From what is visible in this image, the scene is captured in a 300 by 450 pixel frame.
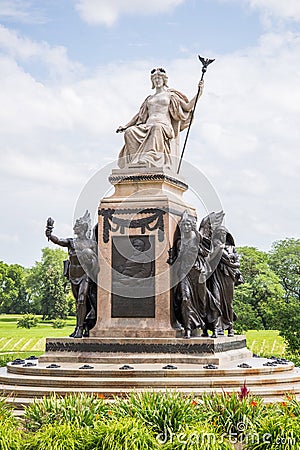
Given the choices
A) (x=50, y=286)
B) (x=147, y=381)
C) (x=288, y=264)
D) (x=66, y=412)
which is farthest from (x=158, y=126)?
(x=50, y=286)

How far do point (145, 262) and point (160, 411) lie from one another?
6928 mm

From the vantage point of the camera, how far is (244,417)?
8.23 m

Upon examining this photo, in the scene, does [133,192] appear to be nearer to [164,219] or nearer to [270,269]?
[164,219]

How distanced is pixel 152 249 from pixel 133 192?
1531 mm

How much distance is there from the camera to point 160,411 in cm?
812

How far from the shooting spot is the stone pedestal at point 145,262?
1474cm

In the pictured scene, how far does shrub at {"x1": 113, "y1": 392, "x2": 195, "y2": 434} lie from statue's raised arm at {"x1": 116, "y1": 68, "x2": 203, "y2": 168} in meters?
8.51

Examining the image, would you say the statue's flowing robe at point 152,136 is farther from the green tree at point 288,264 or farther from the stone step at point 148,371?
the green tree at point 288,264

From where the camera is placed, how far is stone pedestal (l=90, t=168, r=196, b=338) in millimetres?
14742

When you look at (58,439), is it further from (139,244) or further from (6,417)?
(139,244)

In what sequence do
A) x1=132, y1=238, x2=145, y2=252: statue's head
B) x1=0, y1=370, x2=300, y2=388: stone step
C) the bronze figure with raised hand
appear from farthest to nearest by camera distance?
the bronze figure with raised hand, x1=132, y1=238, x2=145, y2=252: statue's head, x1=0, y1=370, x2=300, y2=388: stone step

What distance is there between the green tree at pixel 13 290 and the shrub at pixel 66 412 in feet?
192

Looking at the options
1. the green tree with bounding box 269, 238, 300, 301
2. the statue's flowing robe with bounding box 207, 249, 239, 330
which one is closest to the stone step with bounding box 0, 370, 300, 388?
the statue's flowing robe with bounding box 207, 249, 239, 330

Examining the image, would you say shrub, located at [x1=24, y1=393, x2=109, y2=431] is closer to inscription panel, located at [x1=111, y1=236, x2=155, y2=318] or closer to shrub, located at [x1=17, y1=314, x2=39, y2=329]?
inscription panel, located at [x1=111, y1=236, x2=155, y2=318]
